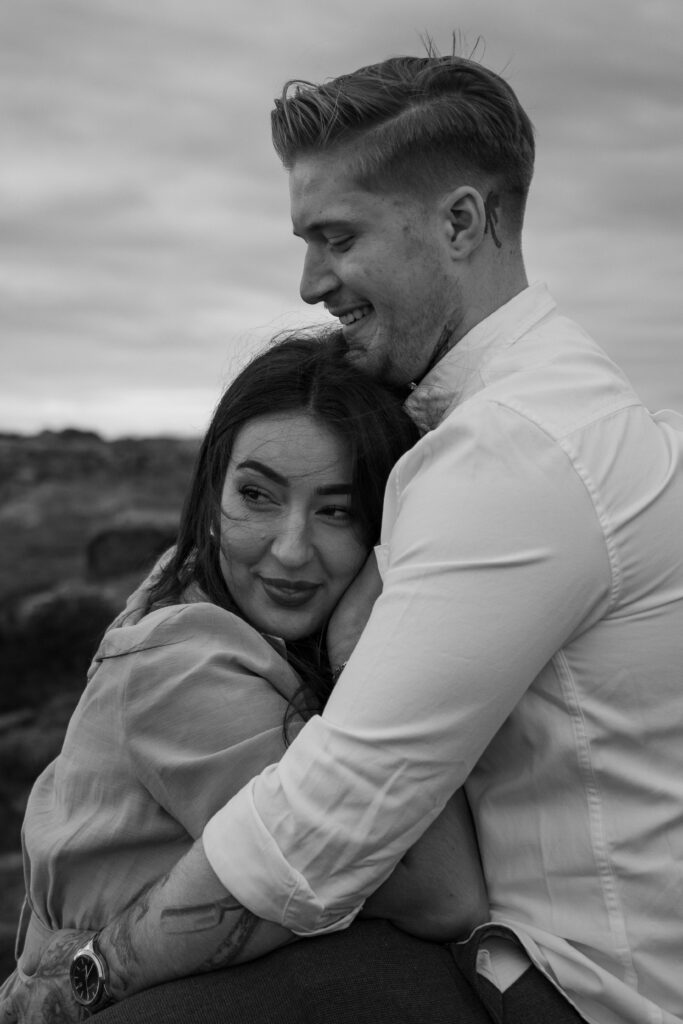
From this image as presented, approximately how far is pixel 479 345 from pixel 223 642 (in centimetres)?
A: 71

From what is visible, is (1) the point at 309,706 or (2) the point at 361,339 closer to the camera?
(1) the point at 309,706

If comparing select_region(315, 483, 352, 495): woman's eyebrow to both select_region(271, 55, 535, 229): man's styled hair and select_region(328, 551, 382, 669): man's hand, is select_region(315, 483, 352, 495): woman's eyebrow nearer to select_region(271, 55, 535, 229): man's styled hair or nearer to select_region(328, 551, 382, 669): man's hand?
select_region(328, 551, 382, 669): man's hand

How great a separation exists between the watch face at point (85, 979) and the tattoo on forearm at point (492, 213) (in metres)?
1.51

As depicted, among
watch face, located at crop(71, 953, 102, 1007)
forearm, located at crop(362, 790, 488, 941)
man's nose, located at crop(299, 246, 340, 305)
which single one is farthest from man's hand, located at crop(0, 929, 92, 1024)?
man's nose, located at crop(299, 246, 340, 305)

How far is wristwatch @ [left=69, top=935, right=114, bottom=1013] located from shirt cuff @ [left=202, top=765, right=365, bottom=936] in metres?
0.34

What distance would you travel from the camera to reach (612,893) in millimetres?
1928

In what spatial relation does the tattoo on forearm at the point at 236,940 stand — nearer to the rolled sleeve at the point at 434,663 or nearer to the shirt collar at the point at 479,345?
the rolled sleeve at the point at 434,663

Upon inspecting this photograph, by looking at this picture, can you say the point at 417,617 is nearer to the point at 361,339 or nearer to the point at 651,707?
the point at 651,707

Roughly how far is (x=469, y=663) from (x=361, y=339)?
1.00 meters

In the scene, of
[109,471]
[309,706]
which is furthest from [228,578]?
[109,471]

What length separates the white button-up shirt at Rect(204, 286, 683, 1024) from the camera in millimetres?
1770

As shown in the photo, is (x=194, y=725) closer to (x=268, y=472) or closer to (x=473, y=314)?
(x=268, y=472)

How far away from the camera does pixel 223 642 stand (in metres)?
2.22

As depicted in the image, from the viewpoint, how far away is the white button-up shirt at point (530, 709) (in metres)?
1.77
